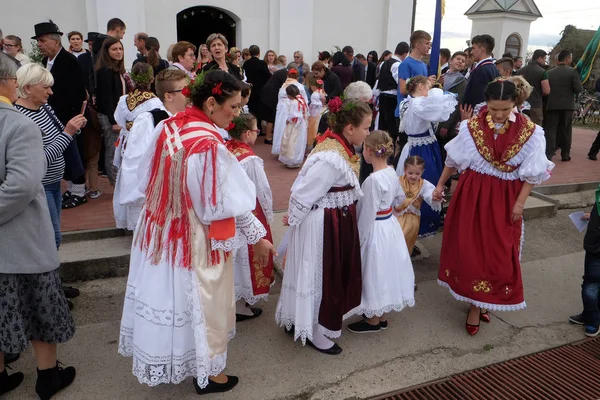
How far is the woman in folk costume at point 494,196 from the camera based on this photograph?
3.45 meters

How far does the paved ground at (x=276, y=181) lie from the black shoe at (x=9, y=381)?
217 cm

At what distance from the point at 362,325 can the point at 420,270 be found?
1.47 m

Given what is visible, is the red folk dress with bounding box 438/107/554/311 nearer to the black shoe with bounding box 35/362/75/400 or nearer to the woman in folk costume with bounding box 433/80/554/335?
the woman in folk costume with bounding box 433/80/554/335

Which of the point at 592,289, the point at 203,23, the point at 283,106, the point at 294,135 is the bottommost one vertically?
the point at 592,289

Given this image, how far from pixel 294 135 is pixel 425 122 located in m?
3.55

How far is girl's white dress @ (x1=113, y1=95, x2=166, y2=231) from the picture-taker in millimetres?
4105

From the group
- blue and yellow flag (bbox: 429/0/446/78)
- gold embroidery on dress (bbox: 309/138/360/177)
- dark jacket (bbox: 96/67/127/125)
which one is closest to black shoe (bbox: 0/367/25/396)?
gold embroidery on dress (bbox: 309/138/360/177)

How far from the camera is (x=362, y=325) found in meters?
3.68

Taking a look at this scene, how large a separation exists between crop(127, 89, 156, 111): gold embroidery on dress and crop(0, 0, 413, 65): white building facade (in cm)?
786

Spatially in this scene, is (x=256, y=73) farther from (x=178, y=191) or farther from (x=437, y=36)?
(x=178, y=191)

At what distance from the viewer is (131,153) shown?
4.19m

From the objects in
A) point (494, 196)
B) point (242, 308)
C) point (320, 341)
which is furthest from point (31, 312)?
point (494, 196)

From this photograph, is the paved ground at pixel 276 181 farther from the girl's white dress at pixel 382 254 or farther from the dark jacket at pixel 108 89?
the girl's white dress at pixel 382 254

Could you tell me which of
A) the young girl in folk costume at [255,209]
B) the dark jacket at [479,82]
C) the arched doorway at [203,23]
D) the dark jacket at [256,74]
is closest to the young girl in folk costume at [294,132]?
the dark jacket at [256,74]
